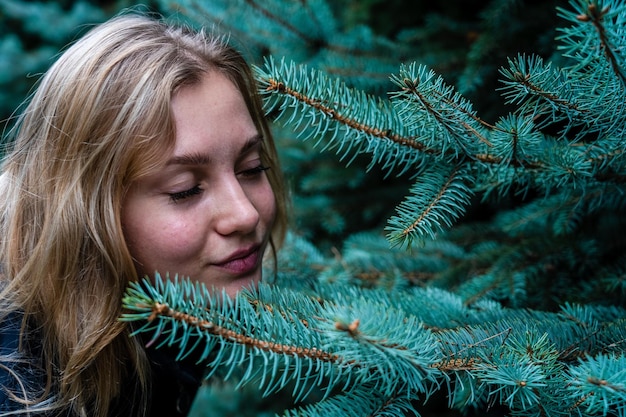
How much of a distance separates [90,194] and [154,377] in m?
0.48

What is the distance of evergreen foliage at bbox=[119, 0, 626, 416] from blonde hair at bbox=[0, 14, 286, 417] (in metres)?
0.20

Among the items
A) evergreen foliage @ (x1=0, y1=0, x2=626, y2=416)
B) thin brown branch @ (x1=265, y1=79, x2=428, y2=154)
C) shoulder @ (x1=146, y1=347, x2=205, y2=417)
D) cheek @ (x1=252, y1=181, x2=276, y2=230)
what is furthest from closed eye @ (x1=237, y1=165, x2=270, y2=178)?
shoulder @ (x1=146, y1=347, x2=205, y2=417)

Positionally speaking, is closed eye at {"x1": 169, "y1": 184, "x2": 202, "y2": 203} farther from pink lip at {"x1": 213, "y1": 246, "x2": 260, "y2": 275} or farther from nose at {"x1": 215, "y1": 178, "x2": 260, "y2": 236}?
pink lip at {"x1": 213, "y1": 246, "x2": 260, "y2": 275}

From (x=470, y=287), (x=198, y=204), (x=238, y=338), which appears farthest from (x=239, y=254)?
(x=470, y=287)

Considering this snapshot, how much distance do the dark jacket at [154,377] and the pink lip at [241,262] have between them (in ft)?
1.01

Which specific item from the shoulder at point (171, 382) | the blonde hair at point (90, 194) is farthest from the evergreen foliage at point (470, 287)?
the shoulder at point (171, 382)

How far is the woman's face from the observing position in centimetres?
106

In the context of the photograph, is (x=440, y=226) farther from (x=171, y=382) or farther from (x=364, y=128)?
(x=171, y=382)

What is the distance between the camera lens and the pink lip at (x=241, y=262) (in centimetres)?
112

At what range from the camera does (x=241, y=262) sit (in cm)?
114

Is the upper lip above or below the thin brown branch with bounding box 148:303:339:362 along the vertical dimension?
above

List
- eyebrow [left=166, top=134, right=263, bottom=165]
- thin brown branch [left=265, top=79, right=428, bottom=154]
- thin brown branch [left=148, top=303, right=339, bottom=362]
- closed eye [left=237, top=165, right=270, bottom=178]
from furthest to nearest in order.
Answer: closed eye [left=237, top=165, right=270, bottom=178] < eyebrow [left=166, top=134, right=263, bottom=165] < thin brown branch [left=265, top=79, right=428, bottom=154] < thin brown branch [left=148, top=303, right=339, bottom=362]

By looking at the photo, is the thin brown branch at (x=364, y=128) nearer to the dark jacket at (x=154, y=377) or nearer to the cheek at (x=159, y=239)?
the cheek at (x=159, y=239)

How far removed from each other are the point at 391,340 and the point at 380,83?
1.07m
